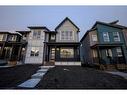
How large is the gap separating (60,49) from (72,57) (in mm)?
2500

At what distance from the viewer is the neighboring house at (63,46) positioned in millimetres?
13664

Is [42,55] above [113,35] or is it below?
below

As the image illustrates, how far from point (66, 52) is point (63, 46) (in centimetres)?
118

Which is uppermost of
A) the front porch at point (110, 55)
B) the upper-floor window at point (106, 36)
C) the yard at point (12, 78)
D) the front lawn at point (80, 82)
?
the upper-floor window at point (106, 36)

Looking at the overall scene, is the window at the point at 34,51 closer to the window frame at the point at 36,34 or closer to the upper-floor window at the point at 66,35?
the window frame at the point at 36,34

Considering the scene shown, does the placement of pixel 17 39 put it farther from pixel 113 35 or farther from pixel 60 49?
pixel 113 35

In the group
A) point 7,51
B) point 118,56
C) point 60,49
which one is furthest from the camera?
point 7,51

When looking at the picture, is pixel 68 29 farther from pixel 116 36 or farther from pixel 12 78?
pixel 12 78

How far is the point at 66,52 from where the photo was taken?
48.0 ft

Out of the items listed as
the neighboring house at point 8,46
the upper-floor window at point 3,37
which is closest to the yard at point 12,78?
the neighboring house at point 8,46

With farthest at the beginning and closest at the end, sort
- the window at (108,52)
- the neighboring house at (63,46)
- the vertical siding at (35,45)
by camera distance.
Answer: the vertical siding at (35,45) < the window at (108,52) < the neighboring house at (63,46)

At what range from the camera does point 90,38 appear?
15.4 meters

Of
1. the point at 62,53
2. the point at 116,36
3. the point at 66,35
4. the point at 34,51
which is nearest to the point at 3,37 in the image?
the point at 34,51

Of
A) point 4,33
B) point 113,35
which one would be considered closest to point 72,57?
point 113,35
